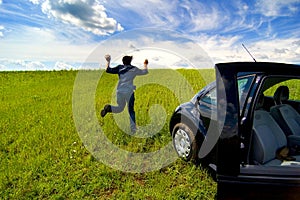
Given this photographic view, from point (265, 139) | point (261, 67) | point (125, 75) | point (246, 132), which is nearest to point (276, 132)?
point (265, 139)

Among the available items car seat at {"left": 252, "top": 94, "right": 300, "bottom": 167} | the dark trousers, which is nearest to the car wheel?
car seat at {"left": 252, "top": 94, "right": 300, "bottom": 167}

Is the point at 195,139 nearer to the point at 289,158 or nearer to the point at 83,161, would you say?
the point at 289,158

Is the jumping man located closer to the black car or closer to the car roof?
the black car

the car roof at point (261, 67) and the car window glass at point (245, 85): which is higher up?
the car roof at point (261, 67)

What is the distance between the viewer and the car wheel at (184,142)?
344cm

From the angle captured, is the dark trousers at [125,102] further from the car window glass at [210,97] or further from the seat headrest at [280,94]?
the seat headrest at [280,94]

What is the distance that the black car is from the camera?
1.87 meters

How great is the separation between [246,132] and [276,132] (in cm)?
71

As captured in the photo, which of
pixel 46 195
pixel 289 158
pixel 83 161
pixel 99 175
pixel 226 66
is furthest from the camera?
pixel 83 161

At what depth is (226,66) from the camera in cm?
210

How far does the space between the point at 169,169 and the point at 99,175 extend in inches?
40.5

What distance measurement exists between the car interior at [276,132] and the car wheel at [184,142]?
36.1 inches

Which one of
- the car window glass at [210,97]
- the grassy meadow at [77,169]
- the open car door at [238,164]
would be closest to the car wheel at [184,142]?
the grassy meadow at [77,169]

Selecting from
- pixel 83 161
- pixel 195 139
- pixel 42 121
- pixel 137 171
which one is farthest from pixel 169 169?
pixel 42 121
